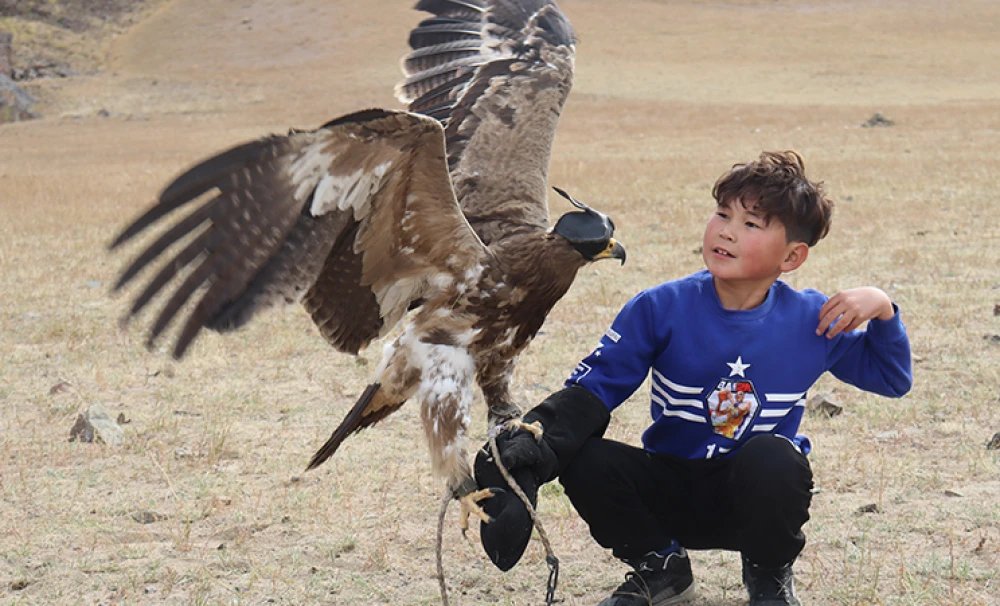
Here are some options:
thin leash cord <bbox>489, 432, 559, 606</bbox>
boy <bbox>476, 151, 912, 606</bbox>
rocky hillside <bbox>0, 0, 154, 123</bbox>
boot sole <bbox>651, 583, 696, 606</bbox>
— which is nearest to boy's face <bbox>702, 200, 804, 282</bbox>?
boy <bbox>476, 151, 912, 606</bbox>

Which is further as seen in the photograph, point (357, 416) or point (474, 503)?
point (357, 416)

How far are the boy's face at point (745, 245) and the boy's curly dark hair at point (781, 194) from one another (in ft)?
0.08

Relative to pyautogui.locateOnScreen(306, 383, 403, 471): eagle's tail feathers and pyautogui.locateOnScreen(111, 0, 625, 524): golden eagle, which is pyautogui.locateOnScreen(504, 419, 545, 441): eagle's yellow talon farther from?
pyautogui.locateOnScreen(306, 383, 403, 471): eagle's tail feathers

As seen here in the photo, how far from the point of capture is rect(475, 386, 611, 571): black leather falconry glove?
3.32 meters

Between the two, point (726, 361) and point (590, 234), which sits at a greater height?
point (590, 234)

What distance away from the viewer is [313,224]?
3.81 m

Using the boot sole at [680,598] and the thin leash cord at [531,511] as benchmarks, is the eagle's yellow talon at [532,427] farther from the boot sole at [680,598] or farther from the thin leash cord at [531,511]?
the boot sole at [680,598]

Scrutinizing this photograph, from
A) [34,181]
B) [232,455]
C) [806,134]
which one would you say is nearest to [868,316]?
[232,455]

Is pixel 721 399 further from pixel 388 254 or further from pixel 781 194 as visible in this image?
pixel 388 254

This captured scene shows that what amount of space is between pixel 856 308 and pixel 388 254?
1846mm

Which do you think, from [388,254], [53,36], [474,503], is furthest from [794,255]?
[53,36]

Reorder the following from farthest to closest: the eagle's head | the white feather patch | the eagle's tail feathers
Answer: the eagle's tail feathers, the eagle's head, the white feather patch

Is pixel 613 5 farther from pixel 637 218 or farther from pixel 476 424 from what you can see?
pixel 476 424

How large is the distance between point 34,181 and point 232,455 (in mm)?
14490
